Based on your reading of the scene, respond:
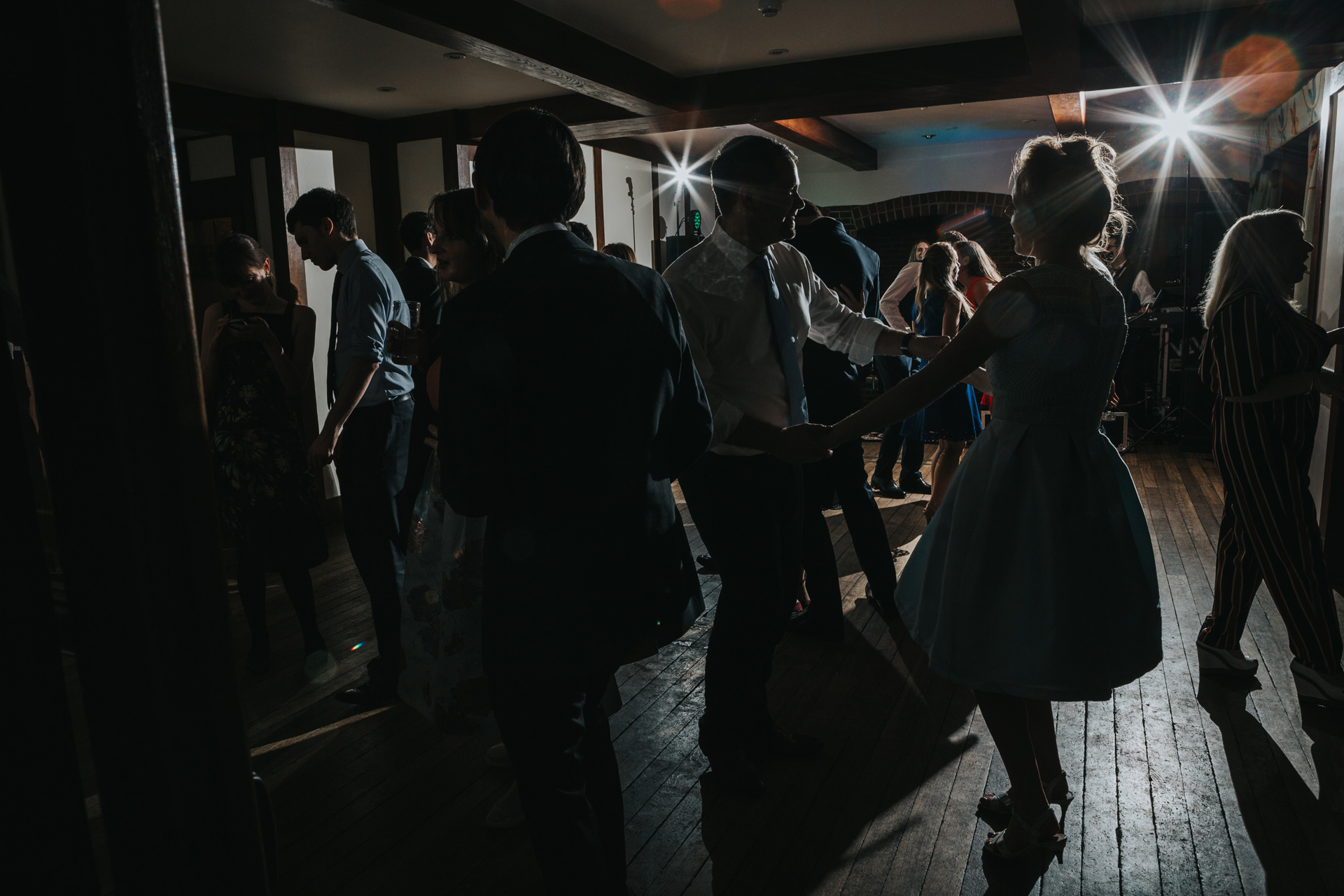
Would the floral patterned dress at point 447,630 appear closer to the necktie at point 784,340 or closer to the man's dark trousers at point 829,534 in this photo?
the necktie at point 784,340

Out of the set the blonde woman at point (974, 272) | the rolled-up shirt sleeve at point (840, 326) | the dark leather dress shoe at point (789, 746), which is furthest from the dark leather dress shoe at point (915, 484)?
the dark leather dress shoe at point (789, 746)

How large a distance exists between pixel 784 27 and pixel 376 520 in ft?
10.0

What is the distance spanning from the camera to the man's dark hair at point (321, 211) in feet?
8.79

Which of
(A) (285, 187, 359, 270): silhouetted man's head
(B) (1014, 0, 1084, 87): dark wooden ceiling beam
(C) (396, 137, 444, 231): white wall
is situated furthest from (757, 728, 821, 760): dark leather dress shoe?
(C) (396, 137, 444, 231): white wall

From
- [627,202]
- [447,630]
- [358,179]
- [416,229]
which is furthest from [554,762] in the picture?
[627,202]

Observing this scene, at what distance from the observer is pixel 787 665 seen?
2949mm

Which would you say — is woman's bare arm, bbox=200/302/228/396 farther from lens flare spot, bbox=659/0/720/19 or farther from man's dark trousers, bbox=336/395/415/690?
lens flare spot, bbox=659/0/720/19

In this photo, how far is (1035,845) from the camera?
6.02 feet

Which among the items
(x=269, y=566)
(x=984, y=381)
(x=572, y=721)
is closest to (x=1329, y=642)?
(x=984, y=381)

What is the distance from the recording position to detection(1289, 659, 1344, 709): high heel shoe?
8.19 ft

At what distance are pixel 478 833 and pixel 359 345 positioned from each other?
143 centimetres

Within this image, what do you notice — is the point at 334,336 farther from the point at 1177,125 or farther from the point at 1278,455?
the point at 1177,125

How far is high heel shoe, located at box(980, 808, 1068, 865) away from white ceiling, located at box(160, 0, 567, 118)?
3.51 metres

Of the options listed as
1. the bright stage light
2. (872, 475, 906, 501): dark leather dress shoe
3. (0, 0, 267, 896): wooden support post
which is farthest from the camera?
the bright stage light
